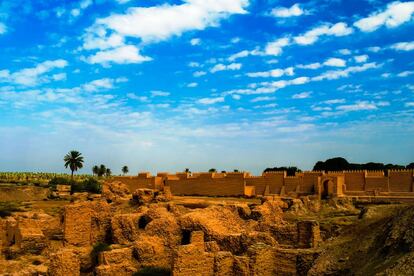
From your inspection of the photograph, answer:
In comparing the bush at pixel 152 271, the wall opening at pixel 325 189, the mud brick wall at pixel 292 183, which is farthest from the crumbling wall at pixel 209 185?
the bush at pixel 152 271

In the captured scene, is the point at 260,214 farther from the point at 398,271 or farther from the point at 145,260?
the point at 398,271

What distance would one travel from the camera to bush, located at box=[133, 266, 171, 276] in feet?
35.0

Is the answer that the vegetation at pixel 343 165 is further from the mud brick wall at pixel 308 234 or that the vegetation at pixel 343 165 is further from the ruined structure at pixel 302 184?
the mud brick wall at pixel 308 234

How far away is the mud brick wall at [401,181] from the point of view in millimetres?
41250

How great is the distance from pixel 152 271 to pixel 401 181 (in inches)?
1412

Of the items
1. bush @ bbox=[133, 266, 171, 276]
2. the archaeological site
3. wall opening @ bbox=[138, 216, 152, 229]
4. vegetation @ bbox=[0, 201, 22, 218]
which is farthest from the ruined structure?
bush @ bbox=[133, 266, 171, 276]

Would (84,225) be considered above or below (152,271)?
above

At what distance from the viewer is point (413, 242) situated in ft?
19.1

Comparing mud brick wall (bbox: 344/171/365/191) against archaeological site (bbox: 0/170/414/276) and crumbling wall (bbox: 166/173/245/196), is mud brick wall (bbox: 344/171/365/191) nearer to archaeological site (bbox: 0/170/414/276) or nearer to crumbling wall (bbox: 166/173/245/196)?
crumbling wall (bbox: 166/173/245/196)

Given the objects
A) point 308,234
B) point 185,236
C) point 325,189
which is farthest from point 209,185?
point 308,234

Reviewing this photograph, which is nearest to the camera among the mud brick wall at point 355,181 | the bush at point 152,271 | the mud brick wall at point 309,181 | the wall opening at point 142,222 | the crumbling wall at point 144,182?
the bush at point 152,271

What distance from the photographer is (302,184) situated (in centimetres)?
4509

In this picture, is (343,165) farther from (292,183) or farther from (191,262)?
(191,262)

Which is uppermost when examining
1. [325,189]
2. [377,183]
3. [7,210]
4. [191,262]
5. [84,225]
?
[377,183]
